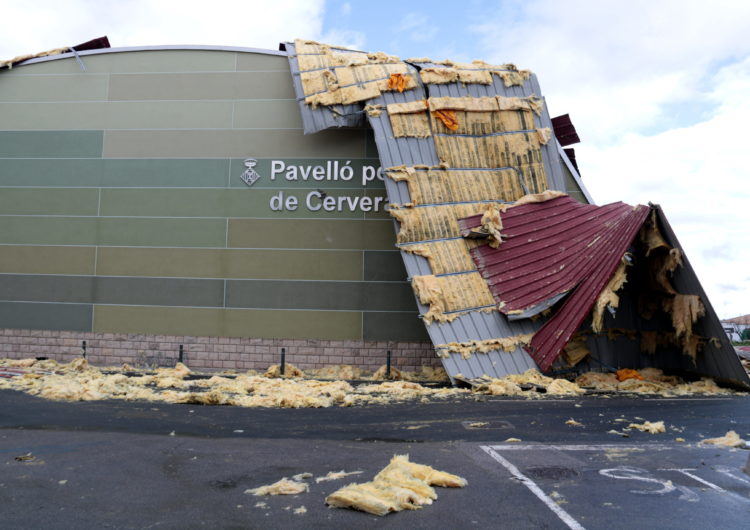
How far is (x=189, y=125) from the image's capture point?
20.8 m

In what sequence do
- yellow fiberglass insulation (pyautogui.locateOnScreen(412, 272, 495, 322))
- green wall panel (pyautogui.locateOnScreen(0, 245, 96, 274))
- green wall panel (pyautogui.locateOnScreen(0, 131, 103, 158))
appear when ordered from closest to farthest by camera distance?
1. yellow fiberglass insulation (pyautogui.locateOnScreen(412, 272, 495, 322))
2. green wall panel (pyautogui.locateOnScreen(0, 245, 96, 274))
3. green wall panel (pyautogui.locateOnScreen(0, 131, 103, 158))

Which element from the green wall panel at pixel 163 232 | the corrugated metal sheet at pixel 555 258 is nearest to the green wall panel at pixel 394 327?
the corrugated metal sheet at pixel 555 258

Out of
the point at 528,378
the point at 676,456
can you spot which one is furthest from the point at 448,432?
the point at 528,378

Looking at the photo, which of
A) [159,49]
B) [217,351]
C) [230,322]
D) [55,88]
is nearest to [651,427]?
[230,322]

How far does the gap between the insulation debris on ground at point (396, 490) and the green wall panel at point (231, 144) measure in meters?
14.5

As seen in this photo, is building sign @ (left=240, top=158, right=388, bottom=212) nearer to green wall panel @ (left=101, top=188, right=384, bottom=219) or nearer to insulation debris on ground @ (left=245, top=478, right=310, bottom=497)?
green wall panel @ (left=101, top=188, right=384, bottom=219)

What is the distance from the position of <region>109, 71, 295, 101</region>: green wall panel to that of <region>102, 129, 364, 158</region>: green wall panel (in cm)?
132

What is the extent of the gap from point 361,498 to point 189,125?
17599 mm

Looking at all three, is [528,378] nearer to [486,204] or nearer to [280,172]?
[486,204]

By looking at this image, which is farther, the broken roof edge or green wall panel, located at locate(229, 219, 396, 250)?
green wall panel, located at locate(229, 219, 396, 250)

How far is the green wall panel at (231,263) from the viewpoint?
1991 centimetres

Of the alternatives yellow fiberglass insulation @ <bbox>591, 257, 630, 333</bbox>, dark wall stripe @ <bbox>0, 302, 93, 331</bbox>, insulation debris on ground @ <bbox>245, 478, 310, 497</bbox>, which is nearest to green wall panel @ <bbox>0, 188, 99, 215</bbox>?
dark wall stripe @ <bbox>0, 302, 93, 331</bbox>

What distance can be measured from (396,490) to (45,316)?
18.4m

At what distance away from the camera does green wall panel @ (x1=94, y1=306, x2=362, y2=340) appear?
1977cm
